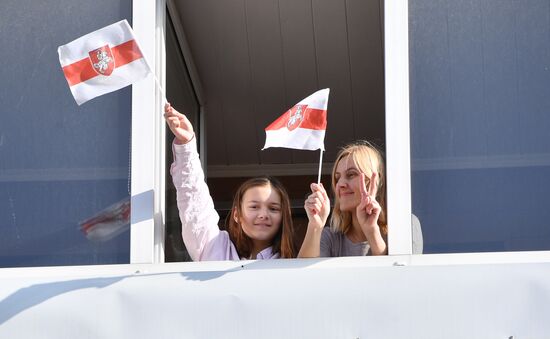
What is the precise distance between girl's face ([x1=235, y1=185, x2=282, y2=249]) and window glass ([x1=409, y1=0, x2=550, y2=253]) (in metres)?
0.55

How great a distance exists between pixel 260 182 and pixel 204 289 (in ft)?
2.07

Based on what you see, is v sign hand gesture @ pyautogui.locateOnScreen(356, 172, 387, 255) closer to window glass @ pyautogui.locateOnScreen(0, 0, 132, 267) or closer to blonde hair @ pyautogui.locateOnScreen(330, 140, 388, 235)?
blonde hair @ pyautogui.locateOnScreen(330, 140, 388, 235)

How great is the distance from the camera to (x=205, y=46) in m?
5.65

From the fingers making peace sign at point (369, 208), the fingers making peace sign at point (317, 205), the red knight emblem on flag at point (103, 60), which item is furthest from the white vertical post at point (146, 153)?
the fingers making peace sign at point (369, 208)

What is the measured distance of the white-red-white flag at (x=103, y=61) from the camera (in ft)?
13.3

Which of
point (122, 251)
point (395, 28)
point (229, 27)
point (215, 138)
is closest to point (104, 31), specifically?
point (122, 251)

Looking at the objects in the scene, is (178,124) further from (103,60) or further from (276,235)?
(276,235)

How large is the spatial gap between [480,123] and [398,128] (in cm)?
28

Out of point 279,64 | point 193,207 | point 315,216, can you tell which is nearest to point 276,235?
point 193,207

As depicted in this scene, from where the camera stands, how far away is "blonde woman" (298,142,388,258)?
4031mm

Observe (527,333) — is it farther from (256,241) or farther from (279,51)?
(279,51)

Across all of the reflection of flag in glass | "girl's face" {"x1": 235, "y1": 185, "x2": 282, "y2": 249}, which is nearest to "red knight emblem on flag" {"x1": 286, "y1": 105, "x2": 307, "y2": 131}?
"girl's face" {"x1": 235, "y1": 185, "x2": 282, "y2": 249}

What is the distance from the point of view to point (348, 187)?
434 cm

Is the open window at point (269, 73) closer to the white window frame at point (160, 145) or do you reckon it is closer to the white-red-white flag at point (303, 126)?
the white window frame at point (160, 145)
